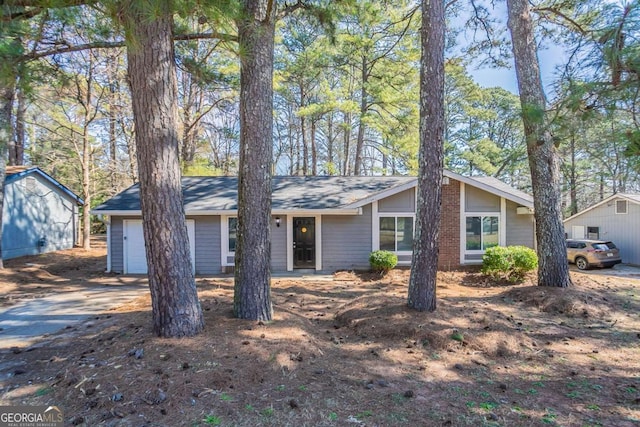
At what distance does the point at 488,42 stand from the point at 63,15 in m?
10.2

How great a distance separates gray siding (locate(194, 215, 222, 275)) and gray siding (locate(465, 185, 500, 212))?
Result: 8.46m

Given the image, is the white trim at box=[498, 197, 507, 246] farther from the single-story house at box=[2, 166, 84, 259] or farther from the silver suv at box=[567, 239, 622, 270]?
the single-story house at box=[2, 166, 84, 259]

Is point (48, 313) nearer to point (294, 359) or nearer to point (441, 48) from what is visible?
point (294, 359)

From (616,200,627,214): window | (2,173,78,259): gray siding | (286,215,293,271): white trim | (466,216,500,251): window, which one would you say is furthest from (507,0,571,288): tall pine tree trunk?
(2,173,78,259): gray siding

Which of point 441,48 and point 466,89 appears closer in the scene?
point 441,48

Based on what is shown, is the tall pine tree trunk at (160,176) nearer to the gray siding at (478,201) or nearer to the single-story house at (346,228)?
the single-story house at (346,228)

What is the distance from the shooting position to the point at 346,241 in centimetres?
1117

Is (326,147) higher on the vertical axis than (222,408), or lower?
higher

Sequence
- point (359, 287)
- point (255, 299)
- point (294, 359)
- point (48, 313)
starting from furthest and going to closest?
point (359, 287) < point (48, 313) < point (255, 299) < point (294, 359)

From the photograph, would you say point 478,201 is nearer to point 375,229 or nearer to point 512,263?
point 512,263

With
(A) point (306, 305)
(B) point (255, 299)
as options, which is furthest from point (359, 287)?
(B) point (255, 299)

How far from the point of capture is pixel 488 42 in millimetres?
9609

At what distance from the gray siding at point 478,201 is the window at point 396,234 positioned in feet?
7.04

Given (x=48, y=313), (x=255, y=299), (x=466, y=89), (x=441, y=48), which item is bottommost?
(x=48, y=313)
